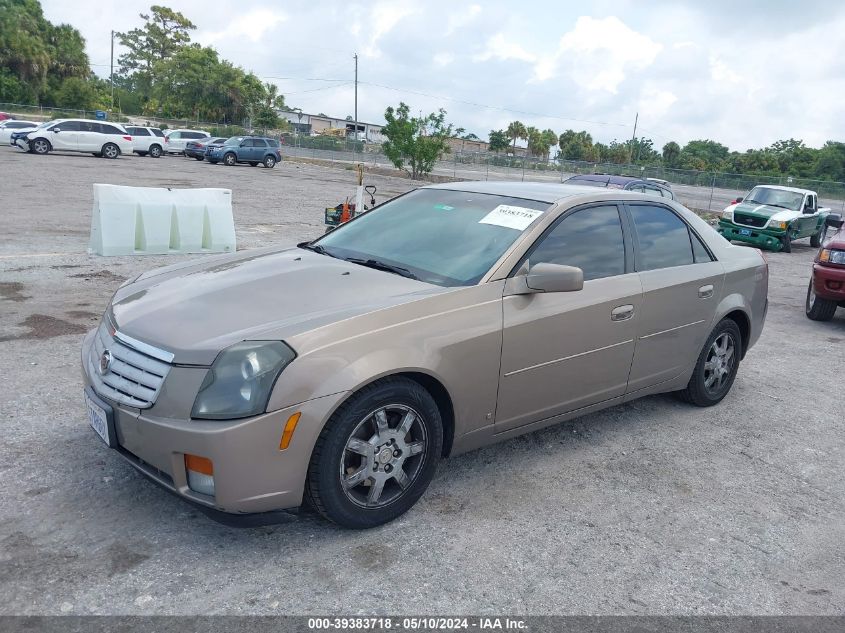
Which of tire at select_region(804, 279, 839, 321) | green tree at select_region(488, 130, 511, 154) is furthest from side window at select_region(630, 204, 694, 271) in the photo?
green tree at select_region(488, 130, 511, 154)

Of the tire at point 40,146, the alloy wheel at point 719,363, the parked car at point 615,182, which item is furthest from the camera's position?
the tire at point 40,146

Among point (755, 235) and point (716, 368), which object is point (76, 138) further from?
point (716, 368)

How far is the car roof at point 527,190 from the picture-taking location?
14.5 ft

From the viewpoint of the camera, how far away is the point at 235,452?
2895 mm

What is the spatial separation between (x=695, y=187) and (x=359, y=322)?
39643 millimetres

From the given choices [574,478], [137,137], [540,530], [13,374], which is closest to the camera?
[540,530]

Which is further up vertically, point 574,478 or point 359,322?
point 359,322

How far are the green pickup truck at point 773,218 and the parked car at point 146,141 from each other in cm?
2847

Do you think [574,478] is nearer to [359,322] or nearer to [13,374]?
[359,322]

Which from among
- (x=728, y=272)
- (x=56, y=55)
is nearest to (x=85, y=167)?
(x=728, y=272)

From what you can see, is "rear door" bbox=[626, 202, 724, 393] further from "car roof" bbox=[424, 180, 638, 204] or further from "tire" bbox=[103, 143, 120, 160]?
"tire" bbox=[103, 143, 120, 160]

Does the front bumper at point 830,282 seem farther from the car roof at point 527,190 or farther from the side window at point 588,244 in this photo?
the side window at point 588,244

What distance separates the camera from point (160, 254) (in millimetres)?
9906

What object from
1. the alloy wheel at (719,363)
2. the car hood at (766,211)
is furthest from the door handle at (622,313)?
the car hood at (766,211)
